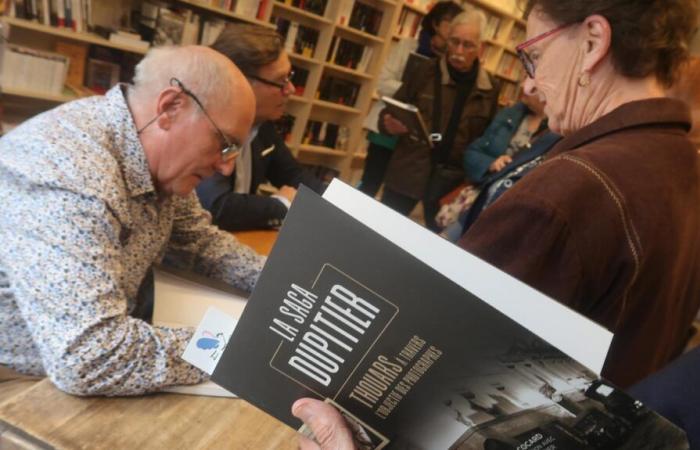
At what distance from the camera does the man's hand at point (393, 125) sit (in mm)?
2882

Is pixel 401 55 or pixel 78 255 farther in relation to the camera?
pixel 401 55

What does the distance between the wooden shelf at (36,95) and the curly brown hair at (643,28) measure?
9.18 feet

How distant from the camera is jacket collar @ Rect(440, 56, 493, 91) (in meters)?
2.82

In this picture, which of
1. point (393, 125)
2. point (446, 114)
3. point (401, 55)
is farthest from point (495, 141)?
point (401, 55)

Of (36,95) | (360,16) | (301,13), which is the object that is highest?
(360,16)

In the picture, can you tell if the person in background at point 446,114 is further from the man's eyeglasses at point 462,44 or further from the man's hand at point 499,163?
the man's hand at point 499,163

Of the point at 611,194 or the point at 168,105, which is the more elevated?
the point at 611,194

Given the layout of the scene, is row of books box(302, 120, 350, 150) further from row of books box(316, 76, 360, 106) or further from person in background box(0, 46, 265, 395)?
person in background box(0, 46, 265, 395)

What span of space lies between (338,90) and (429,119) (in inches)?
75.3

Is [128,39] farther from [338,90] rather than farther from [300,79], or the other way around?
[338,90]

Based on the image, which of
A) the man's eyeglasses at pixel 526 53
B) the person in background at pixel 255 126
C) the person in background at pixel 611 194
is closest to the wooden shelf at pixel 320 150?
the person in background at pixel 255 126

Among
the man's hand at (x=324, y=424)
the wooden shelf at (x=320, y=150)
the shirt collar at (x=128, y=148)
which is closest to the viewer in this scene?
the man's hand at (x=324, y=424)

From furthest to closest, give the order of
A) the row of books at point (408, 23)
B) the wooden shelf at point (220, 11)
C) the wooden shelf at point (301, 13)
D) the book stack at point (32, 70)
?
the row of books at point (408, 23) → the wooden shelf at point (301, 13) → the wooden shelf at point (220, 11) → the book stack at point (32, 70)

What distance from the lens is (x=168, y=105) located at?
1083 millimetres
